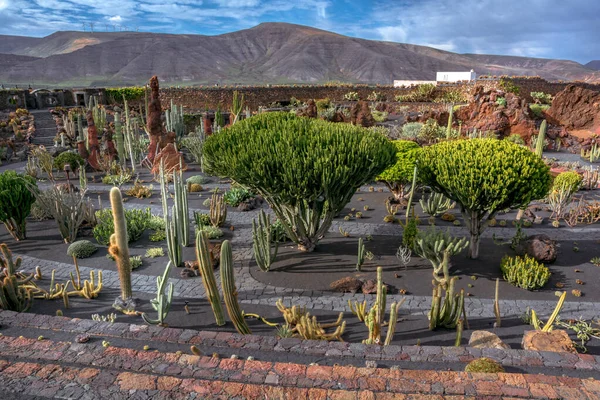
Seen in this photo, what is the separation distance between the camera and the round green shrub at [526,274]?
852 centimetres

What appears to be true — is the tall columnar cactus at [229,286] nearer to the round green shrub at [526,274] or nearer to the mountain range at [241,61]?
the round green shrub at [526,274]

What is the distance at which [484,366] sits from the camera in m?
5.25

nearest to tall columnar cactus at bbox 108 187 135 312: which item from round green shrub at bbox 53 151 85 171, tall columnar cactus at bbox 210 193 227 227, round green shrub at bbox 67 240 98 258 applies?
round green shrub at bbox 67 240 98 258

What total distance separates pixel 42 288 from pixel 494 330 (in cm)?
833

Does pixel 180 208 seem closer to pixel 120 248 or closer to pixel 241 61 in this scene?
pixel 120 248

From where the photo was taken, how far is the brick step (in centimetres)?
476

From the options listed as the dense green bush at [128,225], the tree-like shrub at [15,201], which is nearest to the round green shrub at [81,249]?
the dense green bush at [128,225]

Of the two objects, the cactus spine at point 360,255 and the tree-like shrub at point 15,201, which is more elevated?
the tree-like shrub at point 15,201

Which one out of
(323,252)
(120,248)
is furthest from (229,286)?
(323,252)

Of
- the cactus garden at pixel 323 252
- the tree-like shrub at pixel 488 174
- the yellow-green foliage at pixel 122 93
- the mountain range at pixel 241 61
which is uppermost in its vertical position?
the mountain range at pixel 241 61

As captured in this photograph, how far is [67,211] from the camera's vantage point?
10945 millimetres

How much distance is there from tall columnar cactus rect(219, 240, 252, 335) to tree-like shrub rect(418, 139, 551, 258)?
16.3 ft

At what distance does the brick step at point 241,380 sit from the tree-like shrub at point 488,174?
432 cm

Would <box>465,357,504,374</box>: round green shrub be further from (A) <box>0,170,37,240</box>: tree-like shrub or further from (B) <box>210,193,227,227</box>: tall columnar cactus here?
(A) <box>0,170,37,240</box>: tree-like shrub
